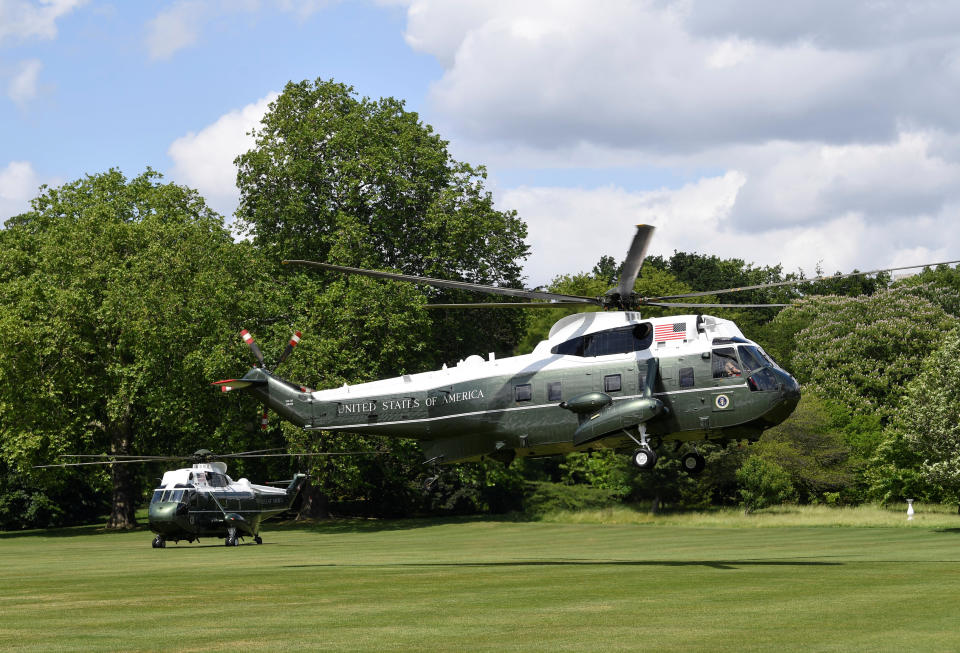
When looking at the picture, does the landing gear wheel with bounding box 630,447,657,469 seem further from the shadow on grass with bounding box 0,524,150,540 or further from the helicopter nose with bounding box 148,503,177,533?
the shadow on grass with bounding box 0,524,150,540

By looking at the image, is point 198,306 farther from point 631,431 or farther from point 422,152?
point 631,431

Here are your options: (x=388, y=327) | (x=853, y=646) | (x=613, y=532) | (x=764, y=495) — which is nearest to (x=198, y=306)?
(x=388, y=327)

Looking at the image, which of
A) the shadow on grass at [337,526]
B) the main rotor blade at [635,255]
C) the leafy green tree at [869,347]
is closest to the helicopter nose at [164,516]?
the shadow on grass at [337,526]

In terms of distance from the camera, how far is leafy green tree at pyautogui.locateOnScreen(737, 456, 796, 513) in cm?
7225

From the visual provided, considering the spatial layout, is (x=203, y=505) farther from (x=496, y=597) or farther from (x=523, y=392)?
(x=496, y=597)

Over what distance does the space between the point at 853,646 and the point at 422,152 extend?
59831 millimetres

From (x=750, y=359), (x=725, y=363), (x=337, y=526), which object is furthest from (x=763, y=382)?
(x=337, y=526)

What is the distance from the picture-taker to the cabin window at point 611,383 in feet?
102

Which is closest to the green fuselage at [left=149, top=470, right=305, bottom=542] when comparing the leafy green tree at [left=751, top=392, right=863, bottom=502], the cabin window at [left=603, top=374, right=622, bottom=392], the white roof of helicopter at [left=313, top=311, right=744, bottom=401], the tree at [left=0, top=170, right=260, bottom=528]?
the tree at [left=0, top=170, right=260, bottom=528]

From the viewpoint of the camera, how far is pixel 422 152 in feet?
241

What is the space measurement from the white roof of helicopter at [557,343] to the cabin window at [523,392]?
0.47 meters

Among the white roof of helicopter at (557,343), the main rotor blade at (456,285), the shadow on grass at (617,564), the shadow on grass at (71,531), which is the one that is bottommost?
the shadow on grass at (71,531)

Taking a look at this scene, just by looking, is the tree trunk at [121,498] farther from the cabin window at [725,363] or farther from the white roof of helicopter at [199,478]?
the cabin window at [725,363]

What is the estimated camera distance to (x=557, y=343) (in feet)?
106
